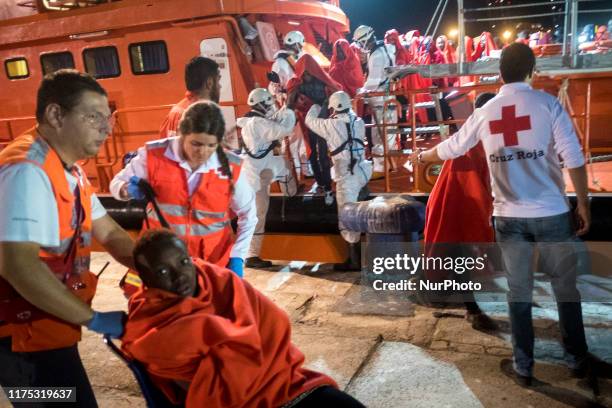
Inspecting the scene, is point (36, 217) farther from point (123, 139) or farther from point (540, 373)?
point (123, 139)

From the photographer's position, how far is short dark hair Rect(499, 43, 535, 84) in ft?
9.59

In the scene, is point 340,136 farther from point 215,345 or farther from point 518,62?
point 215,345

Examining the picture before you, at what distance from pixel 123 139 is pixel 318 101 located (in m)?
3.09

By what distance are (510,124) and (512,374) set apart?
1589mm

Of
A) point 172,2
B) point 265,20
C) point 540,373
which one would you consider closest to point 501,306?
point 540,373

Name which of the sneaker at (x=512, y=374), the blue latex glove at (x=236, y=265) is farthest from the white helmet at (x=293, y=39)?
the sneaker at (x=512, y=374)


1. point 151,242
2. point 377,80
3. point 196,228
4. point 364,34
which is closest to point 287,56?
point 377,80

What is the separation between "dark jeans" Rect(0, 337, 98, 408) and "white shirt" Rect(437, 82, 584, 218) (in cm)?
249

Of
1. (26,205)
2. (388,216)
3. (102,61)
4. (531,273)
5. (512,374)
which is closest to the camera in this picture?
(26,205)

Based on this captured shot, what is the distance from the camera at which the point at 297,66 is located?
6.00m

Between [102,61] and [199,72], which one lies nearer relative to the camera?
[199,72]

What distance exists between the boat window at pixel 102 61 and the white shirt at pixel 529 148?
18.7 ft

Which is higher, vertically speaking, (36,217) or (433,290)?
(36,217)

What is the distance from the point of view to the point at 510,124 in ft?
9.64
